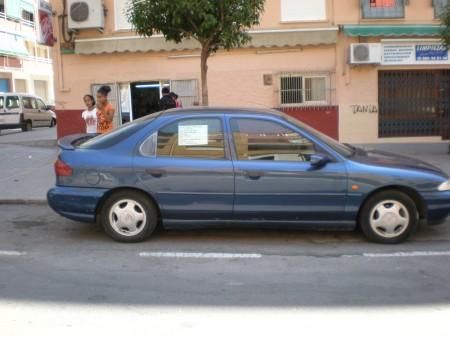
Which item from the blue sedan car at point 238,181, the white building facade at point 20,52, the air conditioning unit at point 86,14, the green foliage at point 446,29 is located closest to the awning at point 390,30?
the green foliage at point 446,29

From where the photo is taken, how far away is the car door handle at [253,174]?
597 centimetres

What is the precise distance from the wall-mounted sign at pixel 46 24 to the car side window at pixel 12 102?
1032 centimetres

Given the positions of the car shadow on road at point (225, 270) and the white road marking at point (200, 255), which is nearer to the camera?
the car shadow on road at point (225, 270)

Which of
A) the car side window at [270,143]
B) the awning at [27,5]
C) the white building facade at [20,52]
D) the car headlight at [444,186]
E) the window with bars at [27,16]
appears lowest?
the car headlight at [444,186]

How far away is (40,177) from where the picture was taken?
10680mm

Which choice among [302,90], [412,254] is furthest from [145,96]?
[412,254]

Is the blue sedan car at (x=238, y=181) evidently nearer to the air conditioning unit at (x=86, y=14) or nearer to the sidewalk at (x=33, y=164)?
the sidewalk at (x=33, y=164)

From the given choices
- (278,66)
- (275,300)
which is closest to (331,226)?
(275,300)

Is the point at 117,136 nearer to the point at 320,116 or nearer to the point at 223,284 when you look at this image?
the point at 223,284

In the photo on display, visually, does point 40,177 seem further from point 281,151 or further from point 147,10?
point 281,151

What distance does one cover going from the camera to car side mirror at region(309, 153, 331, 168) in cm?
595

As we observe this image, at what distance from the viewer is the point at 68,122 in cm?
1562

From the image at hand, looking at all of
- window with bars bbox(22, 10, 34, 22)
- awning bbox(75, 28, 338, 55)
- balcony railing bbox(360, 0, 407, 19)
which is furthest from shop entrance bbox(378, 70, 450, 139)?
window with bars bbox(22, 10, 34, 22)

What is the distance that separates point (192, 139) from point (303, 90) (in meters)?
9.53
